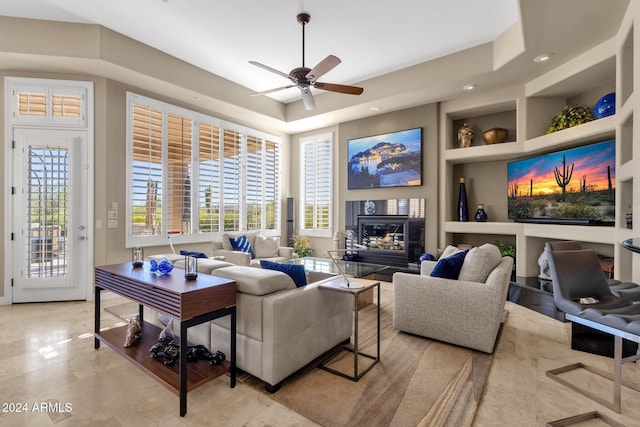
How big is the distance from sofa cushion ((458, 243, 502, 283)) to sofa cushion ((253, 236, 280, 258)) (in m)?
3.52

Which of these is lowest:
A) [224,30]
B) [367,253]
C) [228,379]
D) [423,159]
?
[228,379]

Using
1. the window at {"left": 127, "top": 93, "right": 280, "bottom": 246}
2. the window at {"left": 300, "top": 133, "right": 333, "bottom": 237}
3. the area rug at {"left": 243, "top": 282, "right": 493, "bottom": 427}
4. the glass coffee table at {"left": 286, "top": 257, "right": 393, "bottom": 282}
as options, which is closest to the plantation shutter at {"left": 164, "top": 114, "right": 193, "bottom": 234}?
the window at {"left": 127, "top": 93, "right": 280, "bottom": 246}

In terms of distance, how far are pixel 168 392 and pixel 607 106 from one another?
213 inches

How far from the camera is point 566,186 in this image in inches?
175

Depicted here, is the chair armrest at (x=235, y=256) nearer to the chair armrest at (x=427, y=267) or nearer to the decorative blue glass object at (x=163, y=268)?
the decorative blue glass object at (x=163, y=268)

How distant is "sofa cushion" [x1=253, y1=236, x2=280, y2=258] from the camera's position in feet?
18.6

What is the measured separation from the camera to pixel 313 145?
23.7 ft

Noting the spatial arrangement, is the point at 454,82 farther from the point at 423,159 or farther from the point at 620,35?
the point at 620,35

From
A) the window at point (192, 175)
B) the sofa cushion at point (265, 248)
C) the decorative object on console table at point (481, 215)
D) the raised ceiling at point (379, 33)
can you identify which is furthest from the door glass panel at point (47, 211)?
the decorative object on console table at point (481, 215)

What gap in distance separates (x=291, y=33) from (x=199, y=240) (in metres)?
3.66

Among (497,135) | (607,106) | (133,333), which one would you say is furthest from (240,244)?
(607,106)

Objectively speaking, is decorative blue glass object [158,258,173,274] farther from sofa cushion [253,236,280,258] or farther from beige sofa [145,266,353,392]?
sofa cushion [253,236,280,258]

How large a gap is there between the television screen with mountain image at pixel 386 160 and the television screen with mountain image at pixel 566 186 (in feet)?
5.09

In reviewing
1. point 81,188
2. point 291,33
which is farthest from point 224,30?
point 81,188
